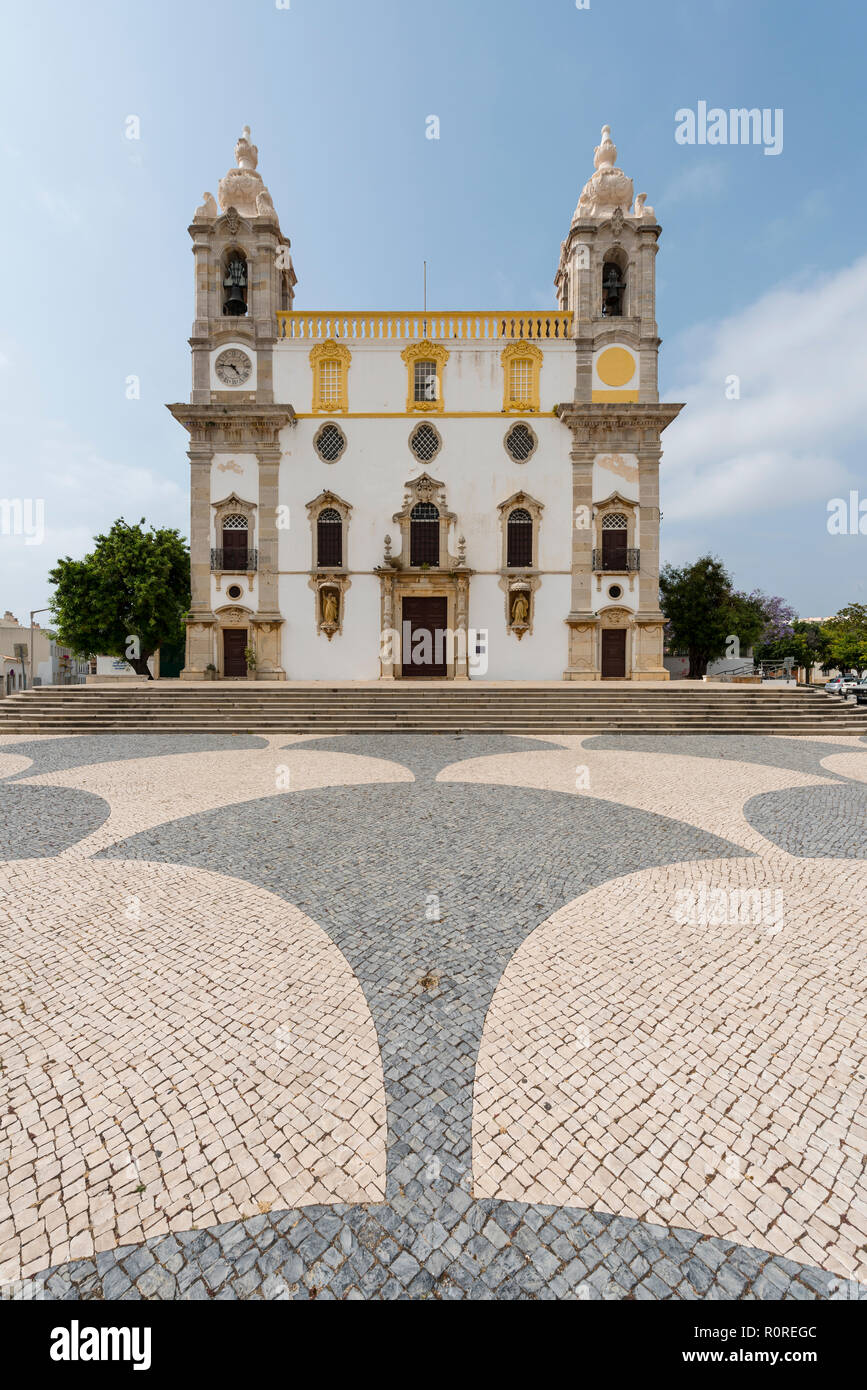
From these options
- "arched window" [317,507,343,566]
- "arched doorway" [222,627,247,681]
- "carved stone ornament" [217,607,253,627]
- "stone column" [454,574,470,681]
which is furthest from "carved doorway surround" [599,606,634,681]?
"arched doorway" [222,627,247,681]

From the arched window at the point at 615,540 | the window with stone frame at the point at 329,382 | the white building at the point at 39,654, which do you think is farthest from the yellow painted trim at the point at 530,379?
the white building at the point at 39,654

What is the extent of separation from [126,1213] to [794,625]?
79881mm

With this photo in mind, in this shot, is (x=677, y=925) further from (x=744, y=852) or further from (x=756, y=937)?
(x=744, y=852)

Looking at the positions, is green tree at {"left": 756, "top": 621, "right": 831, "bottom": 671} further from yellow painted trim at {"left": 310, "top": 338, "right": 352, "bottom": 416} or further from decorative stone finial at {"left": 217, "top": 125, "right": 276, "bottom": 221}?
decorative stone finial at {"left": 217, "top": 125, "right": 276, "bottom": 221}

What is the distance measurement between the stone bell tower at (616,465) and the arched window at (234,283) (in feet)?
47.0

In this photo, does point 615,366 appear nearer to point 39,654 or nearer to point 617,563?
point 617,563

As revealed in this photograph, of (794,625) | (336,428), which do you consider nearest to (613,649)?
(336,428)

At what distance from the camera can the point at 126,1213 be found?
75.8 inches

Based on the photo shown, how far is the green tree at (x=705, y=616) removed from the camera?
29.5 m

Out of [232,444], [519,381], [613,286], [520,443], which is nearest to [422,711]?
[520,443]

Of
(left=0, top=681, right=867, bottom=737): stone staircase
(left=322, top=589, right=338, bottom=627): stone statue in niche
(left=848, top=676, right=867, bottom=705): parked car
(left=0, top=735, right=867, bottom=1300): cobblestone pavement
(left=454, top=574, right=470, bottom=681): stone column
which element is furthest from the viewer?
(left=848, top=676, right=867, bottom=705): parked car

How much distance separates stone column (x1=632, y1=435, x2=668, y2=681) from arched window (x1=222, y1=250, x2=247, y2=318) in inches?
728

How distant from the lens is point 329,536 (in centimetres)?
2308

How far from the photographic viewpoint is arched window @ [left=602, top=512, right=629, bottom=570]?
23.2 metres
